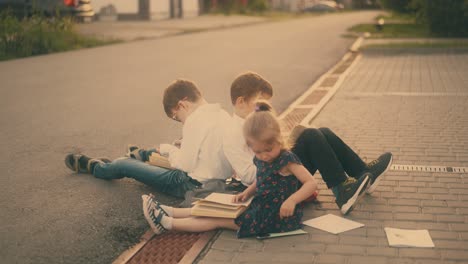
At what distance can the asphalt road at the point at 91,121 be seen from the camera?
4863 millimetres

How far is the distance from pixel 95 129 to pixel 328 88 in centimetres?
506

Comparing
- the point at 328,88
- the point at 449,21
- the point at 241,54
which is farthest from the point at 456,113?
the point at 449,21

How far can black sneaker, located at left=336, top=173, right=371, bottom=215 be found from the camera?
5.09m

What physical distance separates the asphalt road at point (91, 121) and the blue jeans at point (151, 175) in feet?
0.38

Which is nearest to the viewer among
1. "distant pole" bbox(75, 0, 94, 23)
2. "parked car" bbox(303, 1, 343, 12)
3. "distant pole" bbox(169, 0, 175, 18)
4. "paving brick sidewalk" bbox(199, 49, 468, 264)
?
"paving brick sidewalk" bbox(199, 49, 468, 264)

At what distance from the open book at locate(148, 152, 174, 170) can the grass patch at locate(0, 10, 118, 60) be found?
490 inches

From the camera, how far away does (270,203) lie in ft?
15.6

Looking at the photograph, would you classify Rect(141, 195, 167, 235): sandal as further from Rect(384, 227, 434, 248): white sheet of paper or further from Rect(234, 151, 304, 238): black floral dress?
Rect(384, 227, 434, 248): white sheet of paper

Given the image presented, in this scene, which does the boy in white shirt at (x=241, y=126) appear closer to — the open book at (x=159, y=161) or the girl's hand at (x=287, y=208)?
the girl's hand at (x=287, y=208)

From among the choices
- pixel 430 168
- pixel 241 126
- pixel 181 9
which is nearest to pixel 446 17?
pixel 430 168

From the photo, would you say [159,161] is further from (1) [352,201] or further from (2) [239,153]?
(1) [352,201]

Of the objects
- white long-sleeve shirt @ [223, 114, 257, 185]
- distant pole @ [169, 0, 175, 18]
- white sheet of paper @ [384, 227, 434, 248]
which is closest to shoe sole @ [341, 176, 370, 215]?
white sheet of paper @ [384, 227, 434, 248]

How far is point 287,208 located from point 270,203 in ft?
0.54

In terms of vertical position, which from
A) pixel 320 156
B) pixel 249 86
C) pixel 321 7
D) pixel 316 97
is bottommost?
pixel 321 7
